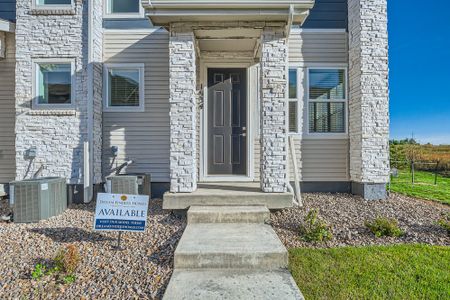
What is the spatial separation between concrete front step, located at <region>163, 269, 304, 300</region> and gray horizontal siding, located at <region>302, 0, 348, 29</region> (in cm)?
517

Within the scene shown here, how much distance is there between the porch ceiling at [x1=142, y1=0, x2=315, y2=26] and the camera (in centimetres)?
430

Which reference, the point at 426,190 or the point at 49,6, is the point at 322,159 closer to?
the point at 426,190

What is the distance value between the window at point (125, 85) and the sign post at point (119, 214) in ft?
10.4

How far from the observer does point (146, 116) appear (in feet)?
20.0

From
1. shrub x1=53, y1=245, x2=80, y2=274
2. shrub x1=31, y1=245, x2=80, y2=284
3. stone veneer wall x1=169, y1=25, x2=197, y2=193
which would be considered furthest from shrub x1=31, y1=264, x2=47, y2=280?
stone veneer wall x1=169, y1=25, x2=197, y2=193

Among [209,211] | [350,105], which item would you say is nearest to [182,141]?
[209,211]

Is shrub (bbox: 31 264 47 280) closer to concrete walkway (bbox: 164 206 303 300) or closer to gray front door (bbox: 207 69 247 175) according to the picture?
concrete walkway (bbox: 164 206 303 300)

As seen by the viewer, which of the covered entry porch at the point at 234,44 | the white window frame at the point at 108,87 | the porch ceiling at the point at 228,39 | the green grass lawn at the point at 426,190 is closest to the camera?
the covered entry porch at the point at 234,44

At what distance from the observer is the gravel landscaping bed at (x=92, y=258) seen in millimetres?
2576

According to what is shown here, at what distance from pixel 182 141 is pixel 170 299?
2.65 metres

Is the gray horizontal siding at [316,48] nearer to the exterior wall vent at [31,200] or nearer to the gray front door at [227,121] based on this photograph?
the gray front door at [227,121]

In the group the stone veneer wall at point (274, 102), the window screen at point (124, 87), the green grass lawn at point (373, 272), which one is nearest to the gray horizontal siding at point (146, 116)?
the window screen at point (124, 87)

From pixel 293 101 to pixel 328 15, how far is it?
6.23ft

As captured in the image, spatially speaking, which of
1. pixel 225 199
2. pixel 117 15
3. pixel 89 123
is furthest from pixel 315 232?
pixel 117 15
